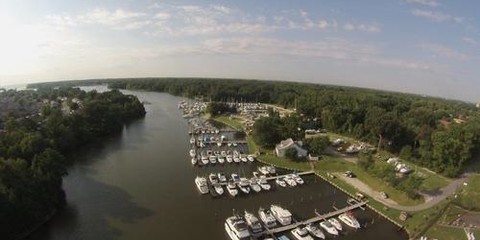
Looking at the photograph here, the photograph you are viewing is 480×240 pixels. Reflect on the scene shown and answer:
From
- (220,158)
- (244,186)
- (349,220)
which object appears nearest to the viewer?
(349,220)

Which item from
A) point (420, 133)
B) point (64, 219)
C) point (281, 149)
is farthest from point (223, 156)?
point (420, 133)

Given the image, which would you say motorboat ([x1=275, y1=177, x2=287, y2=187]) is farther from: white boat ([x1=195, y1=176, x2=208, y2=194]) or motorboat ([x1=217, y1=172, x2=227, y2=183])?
white boat ([x1=195, y1=176, x2=208, y2=194])

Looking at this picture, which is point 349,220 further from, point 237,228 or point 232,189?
point 232,189

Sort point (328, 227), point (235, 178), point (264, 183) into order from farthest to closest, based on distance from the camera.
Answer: point (235, 178) → point (264, 183) → point (328, 227)

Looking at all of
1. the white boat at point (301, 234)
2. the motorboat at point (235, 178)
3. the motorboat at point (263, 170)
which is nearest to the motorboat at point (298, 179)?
the motorboat at point (263, 170)

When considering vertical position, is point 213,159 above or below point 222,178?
above

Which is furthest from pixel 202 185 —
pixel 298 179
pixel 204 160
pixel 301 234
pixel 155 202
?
pixel 301 234

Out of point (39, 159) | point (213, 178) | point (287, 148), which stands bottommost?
point (213, 178)
